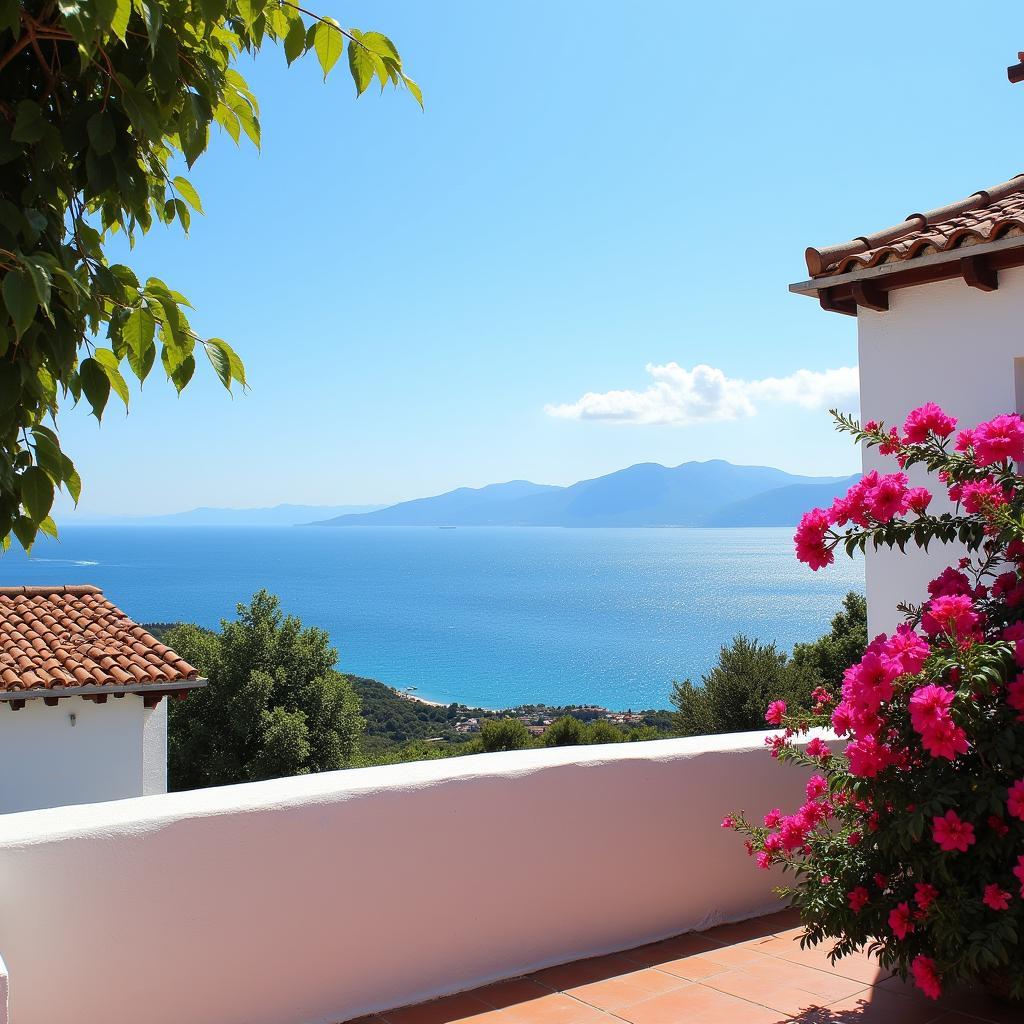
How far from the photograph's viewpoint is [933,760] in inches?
104

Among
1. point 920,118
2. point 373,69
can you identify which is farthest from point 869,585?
point 920,118

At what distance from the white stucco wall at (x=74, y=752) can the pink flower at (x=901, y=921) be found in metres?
11.2

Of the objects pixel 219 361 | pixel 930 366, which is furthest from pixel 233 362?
pixel 930 366

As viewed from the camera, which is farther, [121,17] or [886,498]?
[886,498]

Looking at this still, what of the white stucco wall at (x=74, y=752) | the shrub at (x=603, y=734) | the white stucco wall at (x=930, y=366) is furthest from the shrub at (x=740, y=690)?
the white stucco wall at (x=930, y=366)

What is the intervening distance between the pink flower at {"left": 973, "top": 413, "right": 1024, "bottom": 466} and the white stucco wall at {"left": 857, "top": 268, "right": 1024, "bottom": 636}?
1272 mm

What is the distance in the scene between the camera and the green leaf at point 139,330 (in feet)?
5.65

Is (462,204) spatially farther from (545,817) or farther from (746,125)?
(545,817)

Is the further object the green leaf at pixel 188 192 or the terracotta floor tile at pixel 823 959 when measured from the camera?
the terracotta floor tile at pixel 823 959

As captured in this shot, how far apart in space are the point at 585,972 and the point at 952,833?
148 centimetres

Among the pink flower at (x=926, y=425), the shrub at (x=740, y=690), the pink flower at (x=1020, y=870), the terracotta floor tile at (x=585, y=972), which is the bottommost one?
the shrub at (x=740, y=690)

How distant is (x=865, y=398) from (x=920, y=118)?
6200mm

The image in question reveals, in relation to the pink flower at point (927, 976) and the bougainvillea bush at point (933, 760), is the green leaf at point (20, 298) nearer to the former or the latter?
the bougainvillea bush at point (933, 760)

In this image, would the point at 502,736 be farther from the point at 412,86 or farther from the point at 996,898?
the point at 412,86
